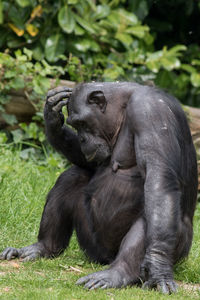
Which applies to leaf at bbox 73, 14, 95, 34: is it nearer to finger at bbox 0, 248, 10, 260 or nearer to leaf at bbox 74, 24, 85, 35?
leaf at bbox 74, 24, 85, 35

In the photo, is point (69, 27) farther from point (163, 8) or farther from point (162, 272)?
point (162, 272)

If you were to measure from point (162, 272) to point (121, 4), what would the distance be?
6511 mm

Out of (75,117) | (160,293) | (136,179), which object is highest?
(75,117)

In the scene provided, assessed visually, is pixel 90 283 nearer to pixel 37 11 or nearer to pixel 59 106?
pixel 59 106

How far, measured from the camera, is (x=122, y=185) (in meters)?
4.21

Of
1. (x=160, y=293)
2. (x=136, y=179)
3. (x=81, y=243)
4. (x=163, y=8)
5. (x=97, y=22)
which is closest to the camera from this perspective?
(x=160, y=293)

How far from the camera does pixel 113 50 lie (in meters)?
8.84

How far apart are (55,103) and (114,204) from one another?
905 millimetres

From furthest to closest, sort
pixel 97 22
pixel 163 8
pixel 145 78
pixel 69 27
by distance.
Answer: pixel 163 8, pixel 145 78, pixel 97 22, pixel 69 27

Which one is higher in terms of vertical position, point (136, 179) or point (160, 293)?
point (136, 179)

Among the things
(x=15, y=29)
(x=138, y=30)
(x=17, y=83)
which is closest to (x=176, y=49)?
(x=138, y=30)

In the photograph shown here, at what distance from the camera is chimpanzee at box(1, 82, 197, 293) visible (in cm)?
377

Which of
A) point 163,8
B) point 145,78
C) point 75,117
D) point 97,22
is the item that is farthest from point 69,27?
point 75,117

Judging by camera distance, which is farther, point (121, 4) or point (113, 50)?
point (121, 4)
